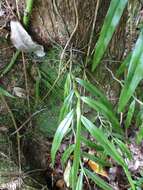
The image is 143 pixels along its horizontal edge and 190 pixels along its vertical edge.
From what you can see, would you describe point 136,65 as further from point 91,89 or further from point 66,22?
point 66,22

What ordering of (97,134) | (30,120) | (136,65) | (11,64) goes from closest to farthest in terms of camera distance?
(136,65), (97,134), (11,64), (30,120)

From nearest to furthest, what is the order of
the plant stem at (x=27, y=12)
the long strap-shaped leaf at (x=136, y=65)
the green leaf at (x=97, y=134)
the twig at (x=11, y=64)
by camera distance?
the long strap-shaped leaf at (x=136, y=65) → the green leaf at (x=97, y=134) → the plant stem at (x=27, y=12) → the twig at (x=11, y=64)

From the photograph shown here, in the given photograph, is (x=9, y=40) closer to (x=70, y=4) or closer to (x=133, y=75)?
(x=70, y=4)

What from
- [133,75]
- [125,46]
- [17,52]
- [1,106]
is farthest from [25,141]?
[133,75]

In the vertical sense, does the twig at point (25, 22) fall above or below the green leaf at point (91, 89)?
above

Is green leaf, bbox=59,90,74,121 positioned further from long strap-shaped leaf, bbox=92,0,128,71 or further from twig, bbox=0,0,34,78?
twig, bbox=0,0,34,78

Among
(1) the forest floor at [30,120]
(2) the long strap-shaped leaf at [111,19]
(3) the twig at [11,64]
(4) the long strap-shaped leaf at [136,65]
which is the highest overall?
(2) the long strap-shaped leaf at [111,19]

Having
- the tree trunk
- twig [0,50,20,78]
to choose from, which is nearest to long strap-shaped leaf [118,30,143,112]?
the tree trunk

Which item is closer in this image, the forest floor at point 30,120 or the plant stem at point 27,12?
the plant stem at point 27,12

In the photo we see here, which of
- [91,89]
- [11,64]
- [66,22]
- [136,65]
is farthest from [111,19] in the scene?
[11,64]

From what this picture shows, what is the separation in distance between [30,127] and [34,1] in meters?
0.55

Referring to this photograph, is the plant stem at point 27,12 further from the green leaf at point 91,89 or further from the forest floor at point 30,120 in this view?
the green leaf at point 91,89

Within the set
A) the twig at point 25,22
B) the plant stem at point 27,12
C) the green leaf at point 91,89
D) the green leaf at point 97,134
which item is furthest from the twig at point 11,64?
the green leaf at point 97,134

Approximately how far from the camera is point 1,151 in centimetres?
130
